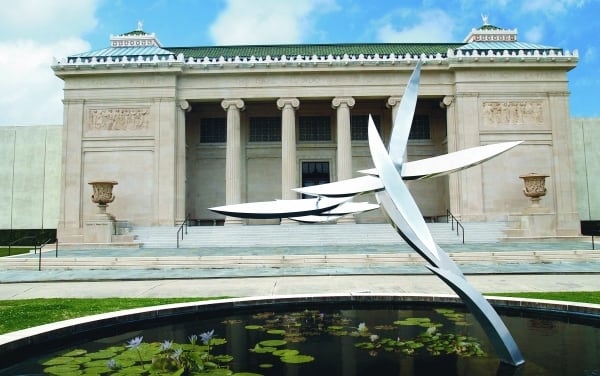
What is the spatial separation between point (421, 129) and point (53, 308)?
1280 inches

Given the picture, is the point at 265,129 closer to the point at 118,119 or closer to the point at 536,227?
the point at 118,119

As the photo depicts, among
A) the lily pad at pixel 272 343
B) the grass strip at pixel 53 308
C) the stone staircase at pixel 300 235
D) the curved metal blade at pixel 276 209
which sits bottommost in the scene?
the grass strip at pixel 53 308

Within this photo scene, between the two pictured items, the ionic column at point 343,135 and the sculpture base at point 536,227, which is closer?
the sculpture base at point 536,227

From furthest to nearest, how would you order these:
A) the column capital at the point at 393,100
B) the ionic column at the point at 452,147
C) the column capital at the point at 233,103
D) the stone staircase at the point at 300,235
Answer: the column capital at the point at 233,103 → the column capital at the point at 393,100 → the ionic column at the point at 452,147 → the stone staircase at the point at 300,235

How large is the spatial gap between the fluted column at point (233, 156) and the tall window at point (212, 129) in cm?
512

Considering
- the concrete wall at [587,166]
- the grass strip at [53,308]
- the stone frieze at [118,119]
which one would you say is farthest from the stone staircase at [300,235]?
the grass strip at [53,308]

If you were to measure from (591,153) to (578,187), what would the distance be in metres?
2.90

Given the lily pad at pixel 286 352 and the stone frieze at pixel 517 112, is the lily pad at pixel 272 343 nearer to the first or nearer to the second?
the lily pad at pixel 286 352

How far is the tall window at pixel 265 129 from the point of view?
3772cm

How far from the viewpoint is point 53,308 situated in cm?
978

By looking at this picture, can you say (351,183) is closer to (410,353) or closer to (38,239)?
(410,353)

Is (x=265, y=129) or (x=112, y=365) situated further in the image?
(x=265, y=129)

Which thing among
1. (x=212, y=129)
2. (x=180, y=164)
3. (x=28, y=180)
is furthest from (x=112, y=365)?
(x=28, y=180)

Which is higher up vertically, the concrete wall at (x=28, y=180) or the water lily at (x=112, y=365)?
the concrete wall at (x=28, y=180)
